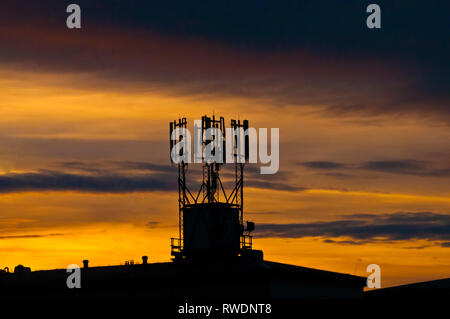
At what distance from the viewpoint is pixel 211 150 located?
2847 inches

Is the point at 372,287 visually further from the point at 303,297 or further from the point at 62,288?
the point at 62,288
